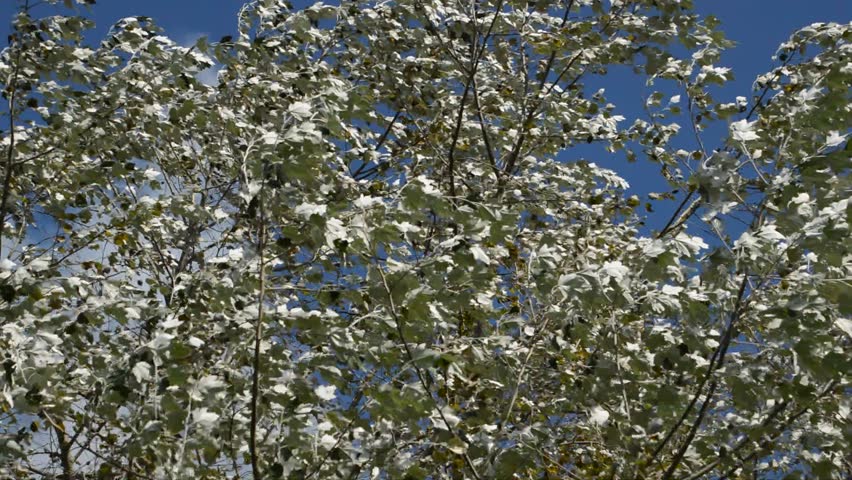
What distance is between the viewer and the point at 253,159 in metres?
5.17

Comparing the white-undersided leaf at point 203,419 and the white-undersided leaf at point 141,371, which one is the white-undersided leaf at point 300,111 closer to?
the white-undersided leaf at point 141,371

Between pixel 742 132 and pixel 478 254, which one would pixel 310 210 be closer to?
pixel 478 254

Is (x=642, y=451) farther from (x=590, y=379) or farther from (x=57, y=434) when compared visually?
(x=57, y=434)

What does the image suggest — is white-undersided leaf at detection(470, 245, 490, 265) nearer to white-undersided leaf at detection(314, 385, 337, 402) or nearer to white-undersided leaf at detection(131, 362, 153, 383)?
white-undersided leaf at detection(314, 385, 337, 402)

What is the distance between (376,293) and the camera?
206 inches

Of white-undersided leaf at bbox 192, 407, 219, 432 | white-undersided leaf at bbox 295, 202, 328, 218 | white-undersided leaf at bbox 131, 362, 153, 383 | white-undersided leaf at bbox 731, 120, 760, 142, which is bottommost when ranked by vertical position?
white-undersided leaf at bbox 192, 407, 219, 432

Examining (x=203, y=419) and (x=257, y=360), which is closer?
(x=203, y=419)

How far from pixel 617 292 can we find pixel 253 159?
6.76ft

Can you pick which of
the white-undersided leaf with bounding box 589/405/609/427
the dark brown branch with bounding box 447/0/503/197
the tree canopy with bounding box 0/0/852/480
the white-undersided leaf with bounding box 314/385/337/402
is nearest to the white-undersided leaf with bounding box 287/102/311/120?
the tree canopy with bounding box 0/0/852/480

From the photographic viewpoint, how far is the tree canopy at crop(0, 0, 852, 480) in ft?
16.6

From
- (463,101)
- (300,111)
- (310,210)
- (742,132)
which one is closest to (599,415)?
(742,132)

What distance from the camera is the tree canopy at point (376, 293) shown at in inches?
200

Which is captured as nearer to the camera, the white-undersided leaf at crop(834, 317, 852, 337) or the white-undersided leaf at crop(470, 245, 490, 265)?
the white-undersided leaf at crop(834, 317, 852, 337)

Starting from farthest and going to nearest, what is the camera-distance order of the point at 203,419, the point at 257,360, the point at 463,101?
1. the point at 463,101
2. the point at 257,360
3. the point at 203,419
